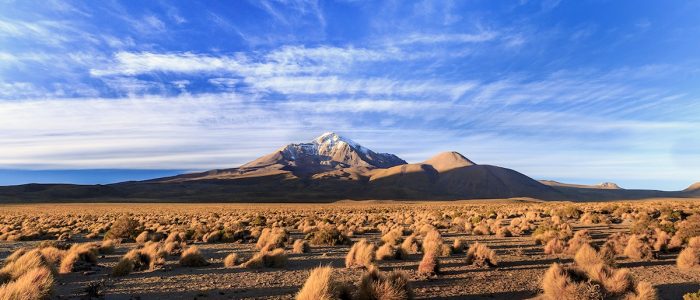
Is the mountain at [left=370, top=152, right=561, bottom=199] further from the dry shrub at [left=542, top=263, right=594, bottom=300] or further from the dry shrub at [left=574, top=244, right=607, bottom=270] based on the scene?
the dry shrub at [left=542, top=263, right=594, bottom=300]

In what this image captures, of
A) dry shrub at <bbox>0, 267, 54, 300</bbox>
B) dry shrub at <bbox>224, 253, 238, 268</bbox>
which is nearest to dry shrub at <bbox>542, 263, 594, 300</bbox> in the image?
dry shrub at <bbox>224, 253, 238, 268</bbox>

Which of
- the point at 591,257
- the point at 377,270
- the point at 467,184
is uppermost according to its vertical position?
the point at 467,184

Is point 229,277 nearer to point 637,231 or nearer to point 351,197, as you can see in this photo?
point 637,231

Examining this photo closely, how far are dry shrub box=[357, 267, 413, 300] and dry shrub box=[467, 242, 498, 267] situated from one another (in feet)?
17.8

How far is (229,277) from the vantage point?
1244 cm

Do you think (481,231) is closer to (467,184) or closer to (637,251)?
(637,251)

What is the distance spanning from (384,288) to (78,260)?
11339 millimetres

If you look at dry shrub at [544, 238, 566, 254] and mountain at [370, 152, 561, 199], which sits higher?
mountain at [370, 152, 561, 199]

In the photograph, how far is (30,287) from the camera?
8414 millimetres

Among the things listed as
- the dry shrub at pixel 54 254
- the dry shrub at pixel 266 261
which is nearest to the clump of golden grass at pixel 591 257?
the dry shrub at pixel 266 261

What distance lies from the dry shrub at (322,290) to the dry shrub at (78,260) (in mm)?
9170

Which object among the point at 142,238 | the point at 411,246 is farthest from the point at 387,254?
the point at 142,238

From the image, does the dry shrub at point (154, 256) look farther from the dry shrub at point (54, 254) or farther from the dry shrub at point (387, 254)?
the dry shrub at point (387, 254)

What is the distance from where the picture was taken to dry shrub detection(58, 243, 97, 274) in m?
13.3
